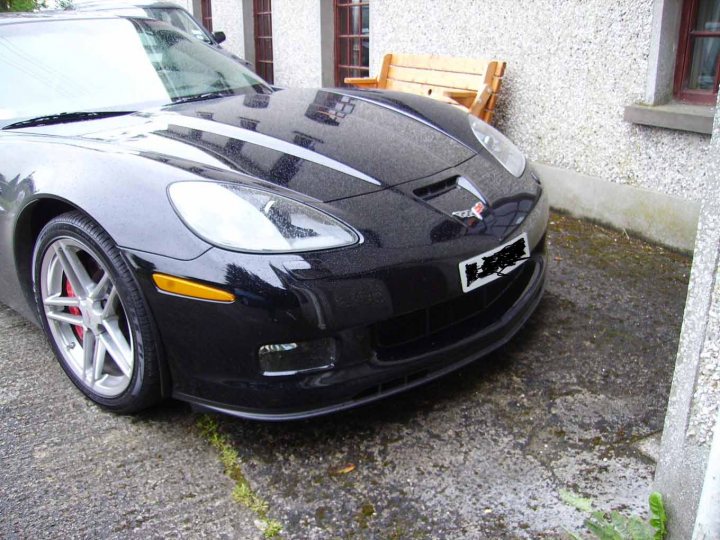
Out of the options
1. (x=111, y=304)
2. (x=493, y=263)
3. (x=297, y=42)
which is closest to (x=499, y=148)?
(x=493, y=263)

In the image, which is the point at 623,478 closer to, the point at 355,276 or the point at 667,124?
the point at 355,276

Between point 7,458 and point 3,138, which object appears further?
point 3,138

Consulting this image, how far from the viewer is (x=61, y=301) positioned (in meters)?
2.80

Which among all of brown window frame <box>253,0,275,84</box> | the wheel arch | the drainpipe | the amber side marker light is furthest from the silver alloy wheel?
brown window frame <box>253,0,275,84</box>

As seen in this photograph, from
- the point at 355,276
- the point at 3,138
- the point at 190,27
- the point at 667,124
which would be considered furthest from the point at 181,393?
the point at 190,27

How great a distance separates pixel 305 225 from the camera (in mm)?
2312

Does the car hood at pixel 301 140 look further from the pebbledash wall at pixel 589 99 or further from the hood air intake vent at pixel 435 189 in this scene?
the pebbledash wall at pixel 589 99

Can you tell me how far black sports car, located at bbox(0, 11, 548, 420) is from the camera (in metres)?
2.23

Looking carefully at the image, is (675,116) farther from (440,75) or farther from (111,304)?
(111,304)

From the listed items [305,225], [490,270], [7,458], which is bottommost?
[7,458]

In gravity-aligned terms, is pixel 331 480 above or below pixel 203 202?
below

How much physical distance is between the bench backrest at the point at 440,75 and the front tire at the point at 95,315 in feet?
11.0

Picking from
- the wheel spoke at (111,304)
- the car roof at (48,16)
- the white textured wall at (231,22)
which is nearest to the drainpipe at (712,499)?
the wheel spoke at (111,304)

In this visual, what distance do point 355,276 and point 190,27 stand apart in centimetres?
731
